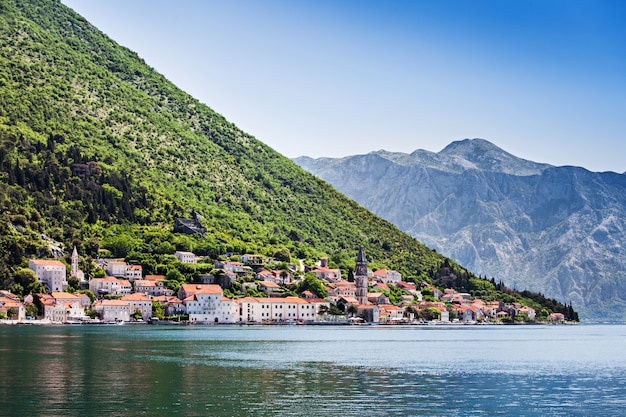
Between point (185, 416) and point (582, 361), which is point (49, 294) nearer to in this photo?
point (582, 361)

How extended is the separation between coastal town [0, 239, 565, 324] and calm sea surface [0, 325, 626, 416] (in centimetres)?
5992

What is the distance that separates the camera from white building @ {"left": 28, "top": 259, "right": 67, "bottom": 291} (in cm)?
15012

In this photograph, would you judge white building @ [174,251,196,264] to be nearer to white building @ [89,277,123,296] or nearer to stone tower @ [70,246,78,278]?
white building @ [89,277,123,296]

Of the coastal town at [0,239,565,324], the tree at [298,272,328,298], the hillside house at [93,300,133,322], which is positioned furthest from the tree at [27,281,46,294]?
the tree at [298,272,328,298]

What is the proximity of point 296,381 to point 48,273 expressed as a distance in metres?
102

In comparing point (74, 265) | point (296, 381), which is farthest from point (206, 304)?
point (296, 381)

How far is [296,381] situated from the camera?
2216 inches

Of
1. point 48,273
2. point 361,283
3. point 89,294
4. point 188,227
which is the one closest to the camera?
point 48,273

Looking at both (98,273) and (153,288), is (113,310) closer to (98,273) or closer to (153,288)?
(98,273)

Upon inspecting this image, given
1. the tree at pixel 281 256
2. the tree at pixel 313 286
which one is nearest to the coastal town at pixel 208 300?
the tree at pixel 313 286

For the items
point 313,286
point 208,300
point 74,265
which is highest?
point 74,265

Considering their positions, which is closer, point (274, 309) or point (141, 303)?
point (141, 303)

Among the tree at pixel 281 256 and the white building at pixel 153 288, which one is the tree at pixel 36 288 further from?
the tree at pixel 281 256

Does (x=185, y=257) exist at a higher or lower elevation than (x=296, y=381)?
higher
